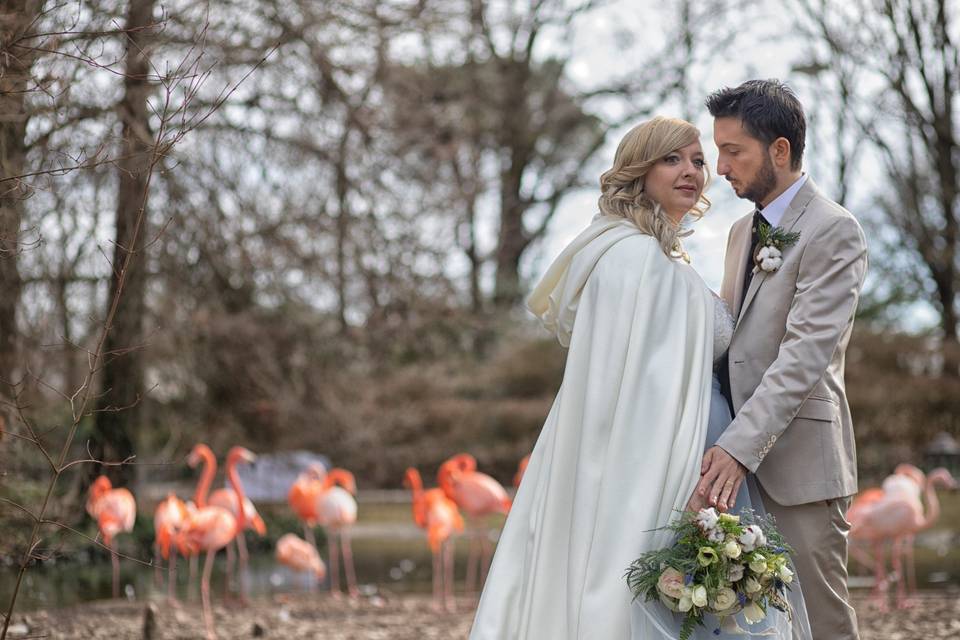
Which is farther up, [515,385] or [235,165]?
[235,165]

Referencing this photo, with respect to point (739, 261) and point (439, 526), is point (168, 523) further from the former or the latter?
point (739, 261)

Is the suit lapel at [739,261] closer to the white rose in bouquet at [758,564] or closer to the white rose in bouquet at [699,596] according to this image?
the white rose in bouquet at [758,564]

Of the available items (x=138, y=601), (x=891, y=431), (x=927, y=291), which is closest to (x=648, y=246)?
(x=138, y=601)

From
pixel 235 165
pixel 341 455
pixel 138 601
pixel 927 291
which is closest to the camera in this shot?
pixel 138 601

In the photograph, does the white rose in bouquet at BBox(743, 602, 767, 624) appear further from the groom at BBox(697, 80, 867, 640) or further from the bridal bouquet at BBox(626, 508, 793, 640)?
the groom at BBox(697, 80, 867, 640)

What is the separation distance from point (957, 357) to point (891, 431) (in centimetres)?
152

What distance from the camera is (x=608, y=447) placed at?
3574 millimetres

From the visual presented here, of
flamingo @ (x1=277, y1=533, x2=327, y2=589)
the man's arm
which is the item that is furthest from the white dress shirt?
flamingo @ (x1=277, y1=533, x2=327, y2=589)

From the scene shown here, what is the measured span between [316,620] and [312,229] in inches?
153

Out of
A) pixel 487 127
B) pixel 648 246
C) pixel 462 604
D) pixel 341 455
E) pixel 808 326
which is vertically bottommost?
pixel 462 604

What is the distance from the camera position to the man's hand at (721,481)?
344 centimetres

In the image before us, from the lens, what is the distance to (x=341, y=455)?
1294 centimetres

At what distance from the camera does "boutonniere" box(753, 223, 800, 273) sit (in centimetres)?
370

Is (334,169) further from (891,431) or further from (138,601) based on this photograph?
(891,431)
